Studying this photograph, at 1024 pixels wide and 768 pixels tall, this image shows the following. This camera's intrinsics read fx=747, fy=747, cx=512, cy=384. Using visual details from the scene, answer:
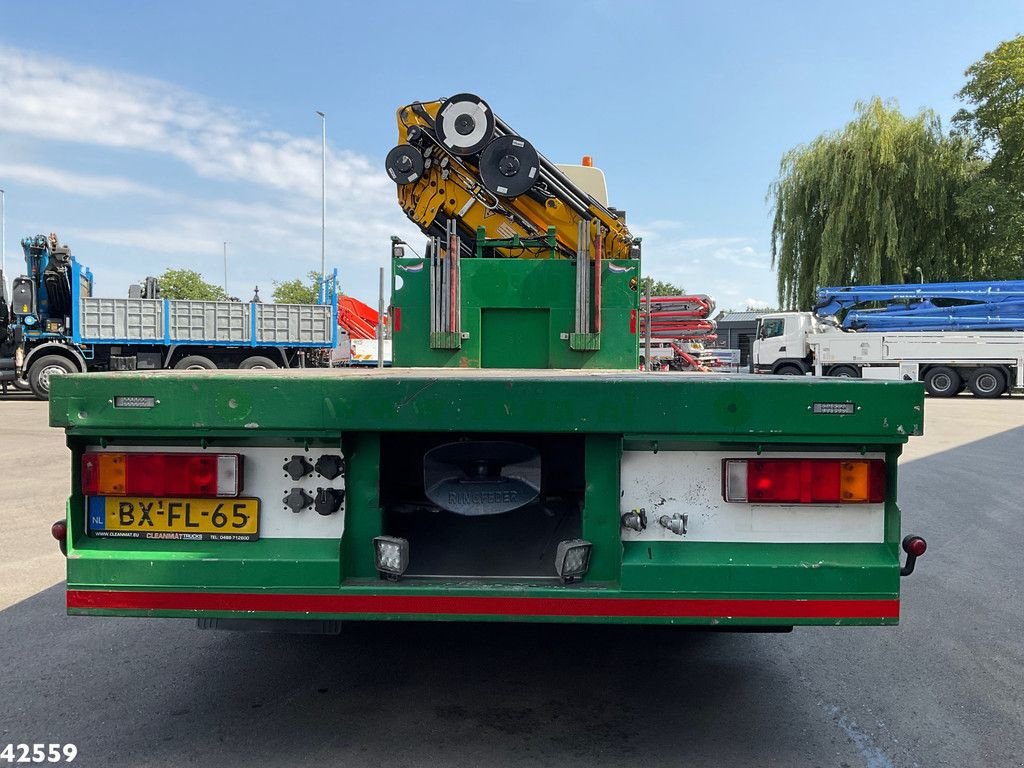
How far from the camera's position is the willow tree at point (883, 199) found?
1011 inches

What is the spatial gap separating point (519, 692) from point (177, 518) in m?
1.47

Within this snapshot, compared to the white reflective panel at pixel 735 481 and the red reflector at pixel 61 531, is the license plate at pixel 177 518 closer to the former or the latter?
the red reflector at pixel 61 531

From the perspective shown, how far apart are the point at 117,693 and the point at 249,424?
1502 millimetres

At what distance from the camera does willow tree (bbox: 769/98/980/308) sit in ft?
84.2

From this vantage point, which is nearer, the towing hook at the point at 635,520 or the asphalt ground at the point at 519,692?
the towing hook at the point at 635,520

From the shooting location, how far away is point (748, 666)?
331 centimetres

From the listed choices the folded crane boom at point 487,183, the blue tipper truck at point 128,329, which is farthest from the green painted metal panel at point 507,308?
the blue tipper truck at point 128,329

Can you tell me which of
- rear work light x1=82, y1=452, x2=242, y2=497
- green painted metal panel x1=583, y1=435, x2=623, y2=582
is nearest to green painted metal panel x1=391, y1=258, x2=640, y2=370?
green painted metal panel x1=583, y1=435, x2=623, y2=582

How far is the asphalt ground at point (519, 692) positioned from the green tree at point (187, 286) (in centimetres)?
5229

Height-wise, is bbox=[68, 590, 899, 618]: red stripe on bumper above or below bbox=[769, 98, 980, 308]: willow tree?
below

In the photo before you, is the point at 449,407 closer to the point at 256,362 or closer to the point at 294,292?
the point at 256,362

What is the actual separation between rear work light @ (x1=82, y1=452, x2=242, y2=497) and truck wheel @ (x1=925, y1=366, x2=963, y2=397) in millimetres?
23961

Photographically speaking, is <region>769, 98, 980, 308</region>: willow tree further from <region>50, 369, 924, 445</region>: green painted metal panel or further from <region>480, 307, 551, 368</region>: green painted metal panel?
<region>50, 369, 924, 445</region>: green painted metal panel

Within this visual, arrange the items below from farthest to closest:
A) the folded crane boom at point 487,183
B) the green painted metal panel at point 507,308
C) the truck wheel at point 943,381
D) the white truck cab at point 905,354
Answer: the truck wheel at point 943,381, the white truck cab at point 905,354, the folded crane boom at point 487,183, the green painted metal panel at point 507,308
